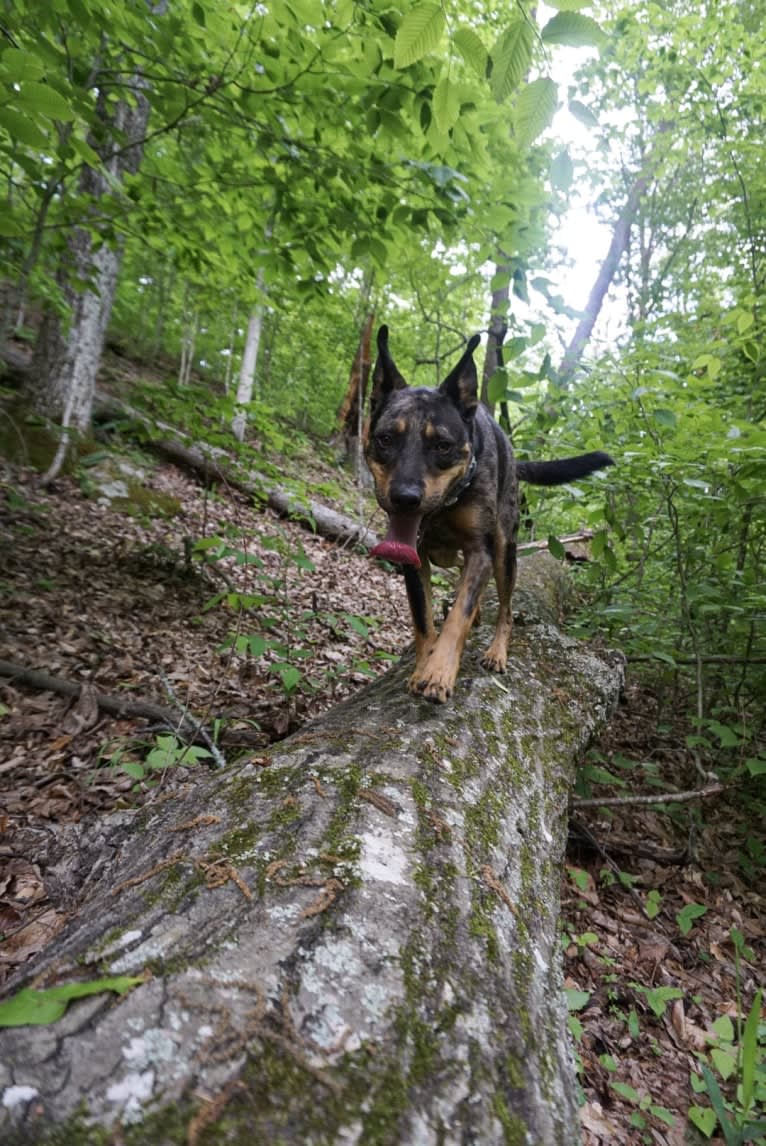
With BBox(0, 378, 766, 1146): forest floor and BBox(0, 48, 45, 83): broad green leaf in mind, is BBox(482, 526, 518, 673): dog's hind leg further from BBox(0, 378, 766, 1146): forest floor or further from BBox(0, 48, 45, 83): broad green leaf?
BBox(0, 48, 45, 83): broad green leaf

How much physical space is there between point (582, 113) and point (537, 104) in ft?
0.68

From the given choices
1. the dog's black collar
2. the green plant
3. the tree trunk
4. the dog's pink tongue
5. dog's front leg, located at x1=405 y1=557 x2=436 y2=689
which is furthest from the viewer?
the tree trunk

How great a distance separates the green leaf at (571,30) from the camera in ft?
4.54

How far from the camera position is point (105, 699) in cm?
359

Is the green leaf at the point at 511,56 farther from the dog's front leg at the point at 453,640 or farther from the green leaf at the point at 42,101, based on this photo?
the dog's front leg at the point at 453,640

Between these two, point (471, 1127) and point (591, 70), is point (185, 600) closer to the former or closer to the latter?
point (471, 1127)

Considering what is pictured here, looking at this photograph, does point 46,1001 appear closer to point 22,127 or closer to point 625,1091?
point 625,1091

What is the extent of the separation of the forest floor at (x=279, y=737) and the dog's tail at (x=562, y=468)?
1.60m

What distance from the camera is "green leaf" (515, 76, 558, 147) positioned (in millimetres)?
1498

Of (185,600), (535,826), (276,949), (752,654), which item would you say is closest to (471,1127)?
(276,949)

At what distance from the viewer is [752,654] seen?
3.88 metres

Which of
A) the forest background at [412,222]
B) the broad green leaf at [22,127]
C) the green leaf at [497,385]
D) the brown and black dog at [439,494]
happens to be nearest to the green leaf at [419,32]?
the forest background at [412,222]

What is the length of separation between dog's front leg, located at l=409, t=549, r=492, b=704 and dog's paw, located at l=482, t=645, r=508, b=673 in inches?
21.2

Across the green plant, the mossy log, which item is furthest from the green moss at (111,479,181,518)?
the green plant
